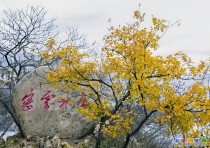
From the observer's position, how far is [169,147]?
13.4 metres

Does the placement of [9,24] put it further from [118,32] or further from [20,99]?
[118,32]

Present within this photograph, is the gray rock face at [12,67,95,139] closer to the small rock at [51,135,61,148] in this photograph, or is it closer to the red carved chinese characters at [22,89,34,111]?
the red carved chinese characters at [22,89,34,111]

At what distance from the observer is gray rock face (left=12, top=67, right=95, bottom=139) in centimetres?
1155

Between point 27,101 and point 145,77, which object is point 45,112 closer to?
point 27,101

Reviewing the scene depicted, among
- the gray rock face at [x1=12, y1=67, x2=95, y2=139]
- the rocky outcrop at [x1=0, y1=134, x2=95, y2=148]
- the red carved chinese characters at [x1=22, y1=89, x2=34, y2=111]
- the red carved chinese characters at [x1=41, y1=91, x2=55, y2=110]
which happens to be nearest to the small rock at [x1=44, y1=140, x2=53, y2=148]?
the rocky outcrop at [x1=0, y1=134, x2=95, y2=148]

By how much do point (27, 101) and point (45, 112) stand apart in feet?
2.13

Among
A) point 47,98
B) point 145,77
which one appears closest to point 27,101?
point 47,98

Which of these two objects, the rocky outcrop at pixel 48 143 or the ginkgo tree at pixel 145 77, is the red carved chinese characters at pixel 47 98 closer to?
the rocky outcrop at pixel 48 143

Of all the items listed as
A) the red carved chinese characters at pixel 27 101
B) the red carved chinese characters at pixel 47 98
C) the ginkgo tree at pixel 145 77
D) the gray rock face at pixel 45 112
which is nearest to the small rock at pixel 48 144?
the gray rock face at pixel 45 112

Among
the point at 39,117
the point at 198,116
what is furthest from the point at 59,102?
the point at 198,116

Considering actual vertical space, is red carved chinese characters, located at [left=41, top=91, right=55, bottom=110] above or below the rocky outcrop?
above

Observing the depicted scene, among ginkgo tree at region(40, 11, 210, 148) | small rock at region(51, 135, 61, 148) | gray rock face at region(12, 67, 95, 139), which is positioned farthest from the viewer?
gray rock face at region(12, 67, 95, 139)

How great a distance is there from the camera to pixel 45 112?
38.1 feet

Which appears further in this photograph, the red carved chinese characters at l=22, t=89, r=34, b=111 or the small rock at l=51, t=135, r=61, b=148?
the red carved chinese characters at l=22, t=89, r=34, b=111
